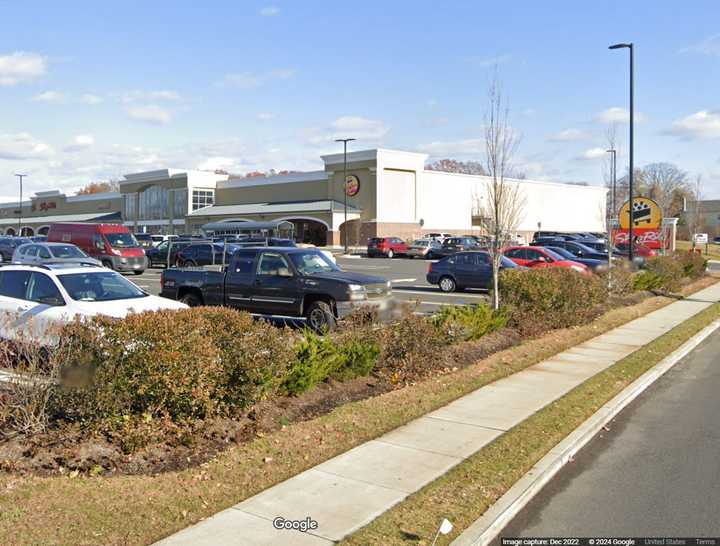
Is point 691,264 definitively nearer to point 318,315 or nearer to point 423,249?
point 318,315

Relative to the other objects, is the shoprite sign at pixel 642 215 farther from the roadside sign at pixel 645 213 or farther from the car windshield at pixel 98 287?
the car windshield at pixel 98 287

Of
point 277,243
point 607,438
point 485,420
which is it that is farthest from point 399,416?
point 277,243

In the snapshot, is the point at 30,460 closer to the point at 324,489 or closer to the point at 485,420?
the point at 324,489

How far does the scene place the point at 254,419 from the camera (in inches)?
267

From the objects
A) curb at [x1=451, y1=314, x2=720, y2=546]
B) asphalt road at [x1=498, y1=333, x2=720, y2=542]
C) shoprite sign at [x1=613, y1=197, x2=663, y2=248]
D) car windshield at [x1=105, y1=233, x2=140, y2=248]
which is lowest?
asphalt road at [x1=498, y1=333, x2=720, y2=542]

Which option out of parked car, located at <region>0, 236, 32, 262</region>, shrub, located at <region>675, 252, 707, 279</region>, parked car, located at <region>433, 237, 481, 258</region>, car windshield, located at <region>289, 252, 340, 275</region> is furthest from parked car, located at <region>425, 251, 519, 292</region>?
parked car, located at <region>0, 236, 32, 262</region>

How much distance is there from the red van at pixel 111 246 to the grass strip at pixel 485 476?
2768 centimetres

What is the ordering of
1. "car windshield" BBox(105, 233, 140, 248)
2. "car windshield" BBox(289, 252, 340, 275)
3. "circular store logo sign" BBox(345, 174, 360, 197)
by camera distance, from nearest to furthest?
1. "car windshield" BBox(289, 252, 340, 275)
2. "car windshield" BBox(105, 233, 140, 248)
3. "circular store logo sign" BBox(345, 174, 360, 197)

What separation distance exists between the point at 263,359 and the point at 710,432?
16.1 feet

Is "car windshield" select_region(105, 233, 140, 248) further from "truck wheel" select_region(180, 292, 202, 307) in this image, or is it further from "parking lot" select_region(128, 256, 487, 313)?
"truck wheel" select_region(180, 292, 202, 307)

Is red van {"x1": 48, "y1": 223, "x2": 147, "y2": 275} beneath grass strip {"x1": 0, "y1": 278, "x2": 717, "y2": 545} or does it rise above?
Answer: above

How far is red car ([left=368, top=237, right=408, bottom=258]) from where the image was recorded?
52438mm

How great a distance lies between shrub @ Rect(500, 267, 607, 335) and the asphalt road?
4509mm

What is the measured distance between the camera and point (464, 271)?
2359cm
